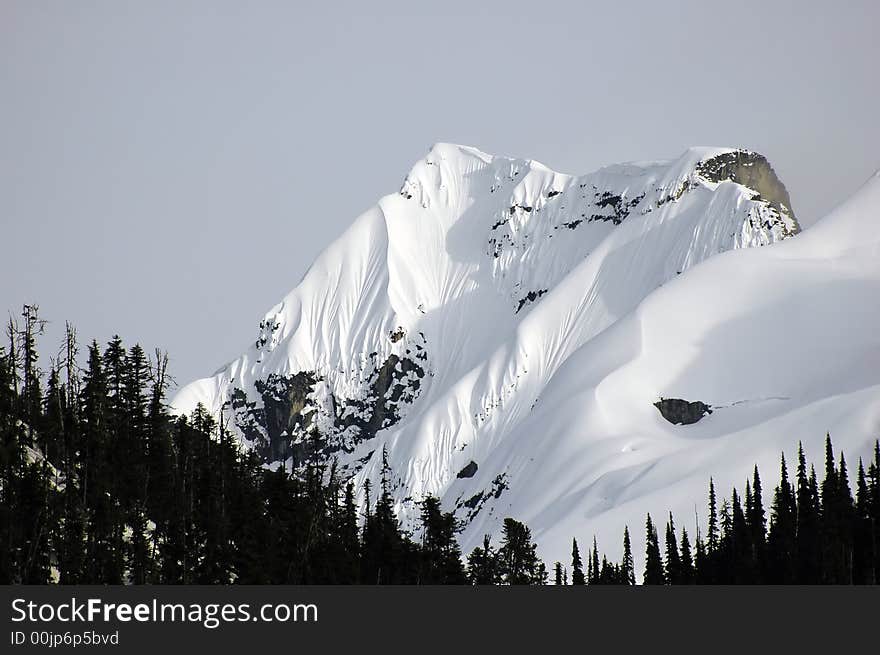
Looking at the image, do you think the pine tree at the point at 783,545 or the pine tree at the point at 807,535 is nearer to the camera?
the pine tree at the point at 807,535

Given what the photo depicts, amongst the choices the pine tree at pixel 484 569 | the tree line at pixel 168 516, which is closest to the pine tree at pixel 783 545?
the tree line at pixel 168 516

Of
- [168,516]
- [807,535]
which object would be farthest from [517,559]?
[168,516]

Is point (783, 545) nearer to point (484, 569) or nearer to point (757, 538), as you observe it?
point (757, 538)

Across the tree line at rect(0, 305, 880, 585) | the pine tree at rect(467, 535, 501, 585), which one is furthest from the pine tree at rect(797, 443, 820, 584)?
the pine tree at rect(467, 535, 501, 585)

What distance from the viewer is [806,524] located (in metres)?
138

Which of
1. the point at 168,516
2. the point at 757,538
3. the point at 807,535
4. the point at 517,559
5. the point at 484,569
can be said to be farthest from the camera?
the point at 757,538

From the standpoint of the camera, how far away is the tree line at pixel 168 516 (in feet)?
281

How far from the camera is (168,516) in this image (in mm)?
99500

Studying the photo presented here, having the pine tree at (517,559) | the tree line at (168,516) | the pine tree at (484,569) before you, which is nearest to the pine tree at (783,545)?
the tree line at (168,516)

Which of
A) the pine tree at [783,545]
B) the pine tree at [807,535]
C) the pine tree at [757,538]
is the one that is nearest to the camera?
the pine tree at [807,535]

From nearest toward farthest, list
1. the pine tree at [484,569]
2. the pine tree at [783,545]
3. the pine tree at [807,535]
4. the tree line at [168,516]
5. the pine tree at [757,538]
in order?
the tree line at [168,516] → the pine tree at [807,535] → the pine tree at [783,545] → the pine tree at [484,569] → the pine tree at [757,538]

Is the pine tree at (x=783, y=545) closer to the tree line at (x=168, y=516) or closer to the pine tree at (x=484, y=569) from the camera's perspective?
the tree line at (x=168, y=516)
